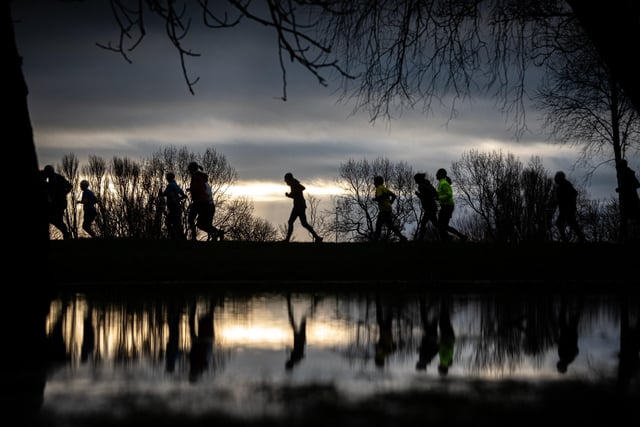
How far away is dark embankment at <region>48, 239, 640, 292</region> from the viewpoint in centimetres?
1745

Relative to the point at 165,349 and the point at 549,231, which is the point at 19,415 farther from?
the point at 549,231

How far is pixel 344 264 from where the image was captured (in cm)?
1936

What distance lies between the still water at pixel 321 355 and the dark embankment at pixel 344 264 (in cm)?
439

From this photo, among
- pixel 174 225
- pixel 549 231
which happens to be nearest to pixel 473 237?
pixel 549 231

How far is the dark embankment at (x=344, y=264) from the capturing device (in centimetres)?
1745

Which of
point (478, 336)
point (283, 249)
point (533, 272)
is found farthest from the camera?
point (283, 249)

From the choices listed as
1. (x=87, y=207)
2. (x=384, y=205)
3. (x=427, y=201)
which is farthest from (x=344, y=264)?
(x=87, y=207)

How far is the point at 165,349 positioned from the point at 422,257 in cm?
1251

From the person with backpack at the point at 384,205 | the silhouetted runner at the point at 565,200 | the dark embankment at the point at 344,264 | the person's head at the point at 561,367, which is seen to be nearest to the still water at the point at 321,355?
the person's head at the point at 561,367

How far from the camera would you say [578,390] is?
18.8 feet

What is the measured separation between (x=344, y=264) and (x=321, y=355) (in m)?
11.9

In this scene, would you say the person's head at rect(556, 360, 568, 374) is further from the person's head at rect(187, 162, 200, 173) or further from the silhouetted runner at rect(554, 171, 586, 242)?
the silhouetted runner at rect(554, 171, 586, 242)

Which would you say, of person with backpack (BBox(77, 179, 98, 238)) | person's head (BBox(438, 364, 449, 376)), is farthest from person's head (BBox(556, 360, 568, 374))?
person with backpack (BBox(77, 179, 98, 238))

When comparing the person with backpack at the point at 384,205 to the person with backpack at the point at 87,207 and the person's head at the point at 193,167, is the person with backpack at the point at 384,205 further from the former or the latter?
the person with backpack at the point at 87,207
